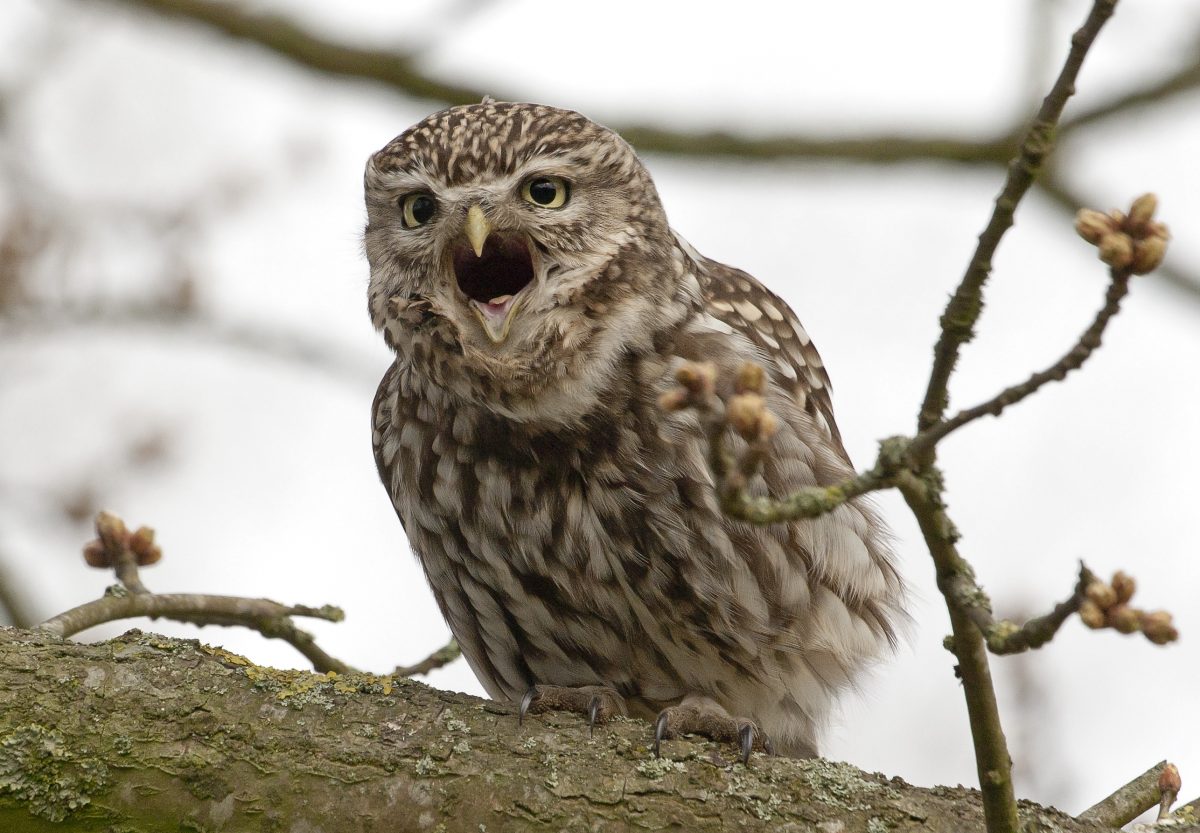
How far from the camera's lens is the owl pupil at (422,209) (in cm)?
347

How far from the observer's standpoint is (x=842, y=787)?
2512 mm

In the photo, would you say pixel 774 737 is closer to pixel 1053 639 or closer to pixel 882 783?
pixel 882 783

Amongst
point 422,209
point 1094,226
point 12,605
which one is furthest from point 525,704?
point 12,605

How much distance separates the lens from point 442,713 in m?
2.64

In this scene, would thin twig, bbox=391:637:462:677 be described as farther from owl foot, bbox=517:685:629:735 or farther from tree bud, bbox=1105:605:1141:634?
tree bud, bbox=1105:605:1141:634

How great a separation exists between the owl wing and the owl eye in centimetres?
74

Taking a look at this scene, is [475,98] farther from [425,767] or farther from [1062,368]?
[1062,368]

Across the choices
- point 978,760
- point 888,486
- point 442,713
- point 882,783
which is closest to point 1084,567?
point 888,486

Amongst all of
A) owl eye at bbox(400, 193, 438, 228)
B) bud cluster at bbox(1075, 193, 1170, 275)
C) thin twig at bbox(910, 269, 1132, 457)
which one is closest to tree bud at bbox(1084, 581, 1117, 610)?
thin twig at bbox(910, 269, 1132, 457)

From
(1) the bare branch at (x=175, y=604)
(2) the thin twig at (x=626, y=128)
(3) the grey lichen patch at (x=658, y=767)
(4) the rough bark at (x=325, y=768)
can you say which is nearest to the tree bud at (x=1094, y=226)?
(4) the rough bark at (x=325, y=768)

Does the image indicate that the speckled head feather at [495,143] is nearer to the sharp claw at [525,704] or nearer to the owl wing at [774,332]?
the owl wing at [774,332]

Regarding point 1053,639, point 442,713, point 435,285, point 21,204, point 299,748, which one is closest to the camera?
point 1053,639

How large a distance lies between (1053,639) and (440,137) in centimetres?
221

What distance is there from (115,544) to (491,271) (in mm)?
1096
